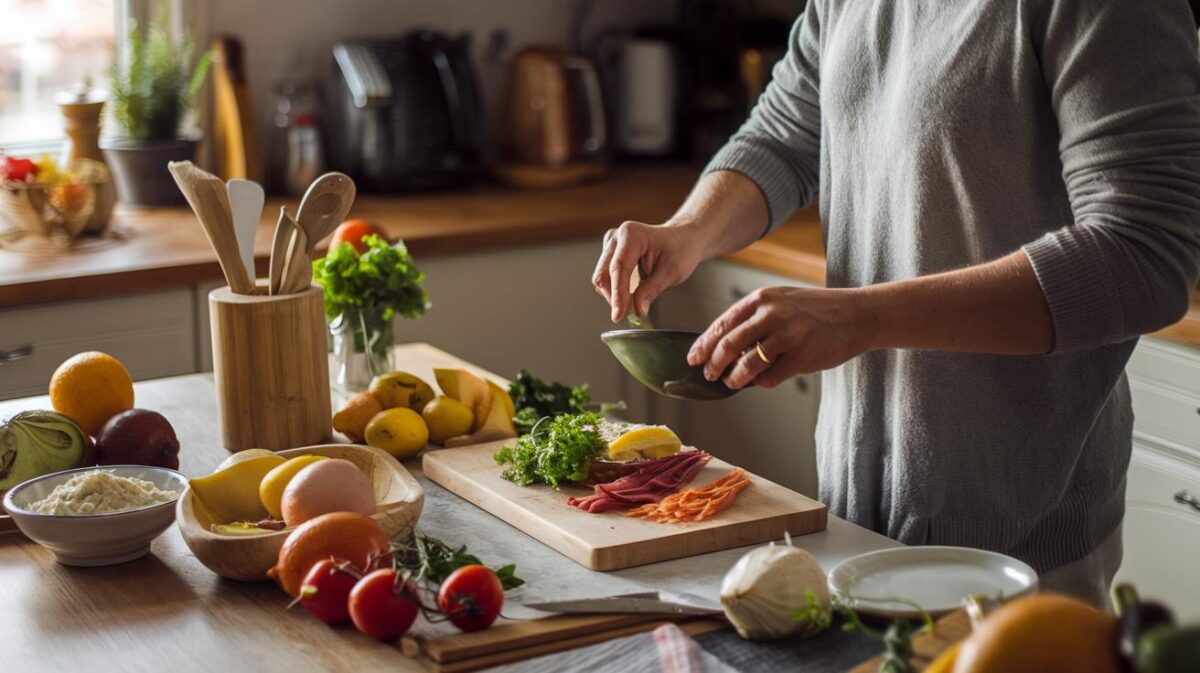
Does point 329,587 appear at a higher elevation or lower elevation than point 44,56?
lower

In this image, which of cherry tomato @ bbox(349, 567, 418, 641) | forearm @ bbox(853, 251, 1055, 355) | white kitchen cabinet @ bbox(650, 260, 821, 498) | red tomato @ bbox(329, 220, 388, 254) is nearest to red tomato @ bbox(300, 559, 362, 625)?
cherry tomato @ bbox(349, 567, 418, 641)

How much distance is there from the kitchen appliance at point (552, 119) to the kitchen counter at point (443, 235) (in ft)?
0.17

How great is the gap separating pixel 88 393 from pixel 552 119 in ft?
6.02

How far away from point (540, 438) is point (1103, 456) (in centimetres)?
62

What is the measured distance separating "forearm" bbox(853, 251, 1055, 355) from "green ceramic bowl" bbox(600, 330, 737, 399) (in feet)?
0.54

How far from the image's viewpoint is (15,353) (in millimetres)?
2340

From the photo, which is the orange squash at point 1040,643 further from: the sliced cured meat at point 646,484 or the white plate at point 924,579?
the sliced cured meat at point 646,484

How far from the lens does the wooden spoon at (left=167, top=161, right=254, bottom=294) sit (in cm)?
157

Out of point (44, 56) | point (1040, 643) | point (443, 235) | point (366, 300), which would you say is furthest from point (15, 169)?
point (1040, 643)

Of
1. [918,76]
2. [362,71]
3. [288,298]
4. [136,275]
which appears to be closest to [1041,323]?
[918,76]

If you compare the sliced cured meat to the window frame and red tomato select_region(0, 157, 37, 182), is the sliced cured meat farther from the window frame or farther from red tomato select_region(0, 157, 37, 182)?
the window frame

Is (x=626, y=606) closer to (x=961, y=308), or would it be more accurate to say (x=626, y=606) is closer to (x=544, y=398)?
(x=961, y=308)

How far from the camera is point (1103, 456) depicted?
1.54 m

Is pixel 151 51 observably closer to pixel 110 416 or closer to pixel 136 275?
pixel 136 275
